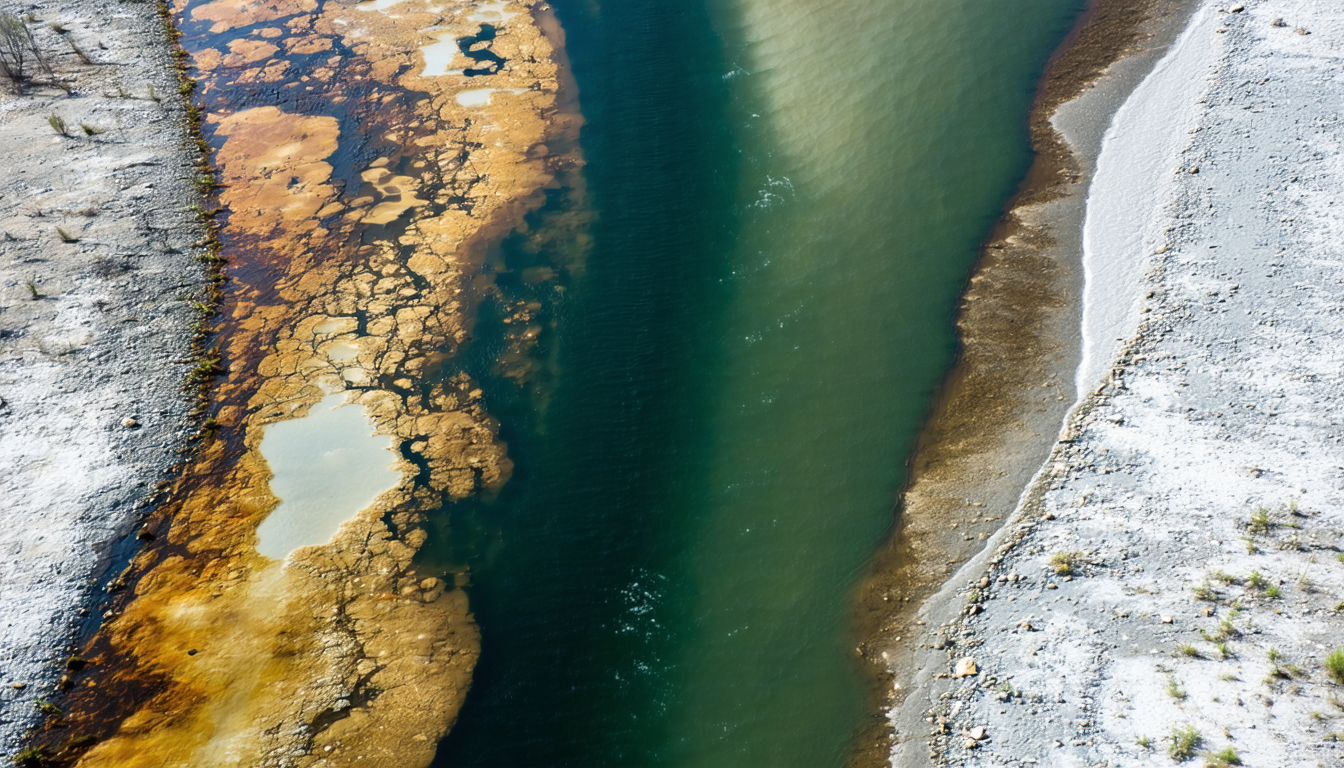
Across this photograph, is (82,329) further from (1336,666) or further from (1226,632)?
(1336,666)

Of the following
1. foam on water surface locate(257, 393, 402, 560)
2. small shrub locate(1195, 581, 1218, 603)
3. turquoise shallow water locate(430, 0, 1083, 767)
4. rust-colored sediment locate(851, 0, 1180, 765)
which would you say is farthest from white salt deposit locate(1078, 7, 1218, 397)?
foam on water surface locate(257, 393, 402, 560)

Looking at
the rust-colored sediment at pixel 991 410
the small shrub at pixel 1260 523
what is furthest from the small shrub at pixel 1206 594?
the rust-colored sediment at pixel 991 410

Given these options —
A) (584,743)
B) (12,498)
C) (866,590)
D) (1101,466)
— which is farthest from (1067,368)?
(12,498)

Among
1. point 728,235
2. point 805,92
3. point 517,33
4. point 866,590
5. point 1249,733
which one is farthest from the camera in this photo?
point 517,33

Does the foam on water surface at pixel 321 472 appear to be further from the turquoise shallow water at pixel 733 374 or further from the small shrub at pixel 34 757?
the small shrub at pixel 34 757

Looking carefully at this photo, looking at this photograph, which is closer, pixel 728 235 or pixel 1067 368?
pixel 1067 368

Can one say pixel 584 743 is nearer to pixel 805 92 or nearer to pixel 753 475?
pixel 753 475
